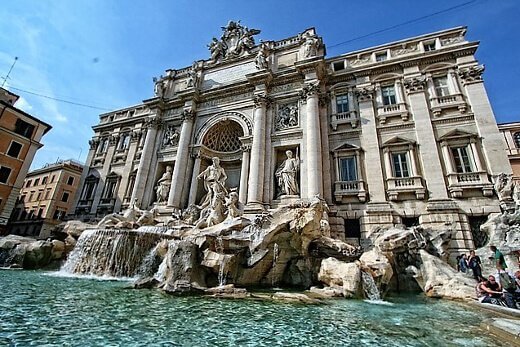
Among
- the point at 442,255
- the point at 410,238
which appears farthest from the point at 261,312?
the point at 442,255

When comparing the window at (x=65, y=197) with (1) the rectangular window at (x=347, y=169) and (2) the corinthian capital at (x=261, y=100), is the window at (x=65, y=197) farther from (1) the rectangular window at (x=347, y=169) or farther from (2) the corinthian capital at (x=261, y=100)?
(1) the rectangular window at (x=347, y=169)

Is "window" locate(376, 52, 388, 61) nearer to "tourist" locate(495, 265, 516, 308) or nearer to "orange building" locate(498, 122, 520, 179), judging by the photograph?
"tourist" locate(495, 265, 516, 308)

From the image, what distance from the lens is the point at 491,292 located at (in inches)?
228

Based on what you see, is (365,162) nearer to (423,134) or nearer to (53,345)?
(423,134)

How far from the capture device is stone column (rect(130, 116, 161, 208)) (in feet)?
61.6

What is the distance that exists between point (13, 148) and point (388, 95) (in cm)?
2980

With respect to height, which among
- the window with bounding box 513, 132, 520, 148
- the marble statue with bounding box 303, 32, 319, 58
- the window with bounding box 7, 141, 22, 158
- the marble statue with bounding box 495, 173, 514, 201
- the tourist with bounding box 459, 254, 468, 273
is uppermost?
the marble statue with bounding box 303, 32, 319, 58

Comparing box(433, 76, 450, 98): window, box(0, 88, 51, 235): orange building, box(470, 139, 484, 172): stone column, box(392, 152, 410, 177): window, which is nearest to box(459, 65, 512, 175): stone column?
box(470, 139, 484, 172): stone column

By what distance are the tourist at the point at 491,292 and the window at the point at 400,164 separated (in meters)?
8.38

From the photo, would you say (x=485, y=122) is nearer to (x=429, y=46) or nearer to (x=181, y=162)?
(x=429, y=46)

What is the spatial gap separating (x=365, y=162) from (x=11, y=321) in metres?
14.8

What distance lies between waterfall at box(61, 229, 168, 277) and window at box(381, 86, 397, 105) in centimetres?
1477

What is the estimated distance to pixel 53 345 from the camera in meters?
2.82

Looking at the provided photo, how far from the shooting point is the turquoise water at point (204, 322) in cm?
328
